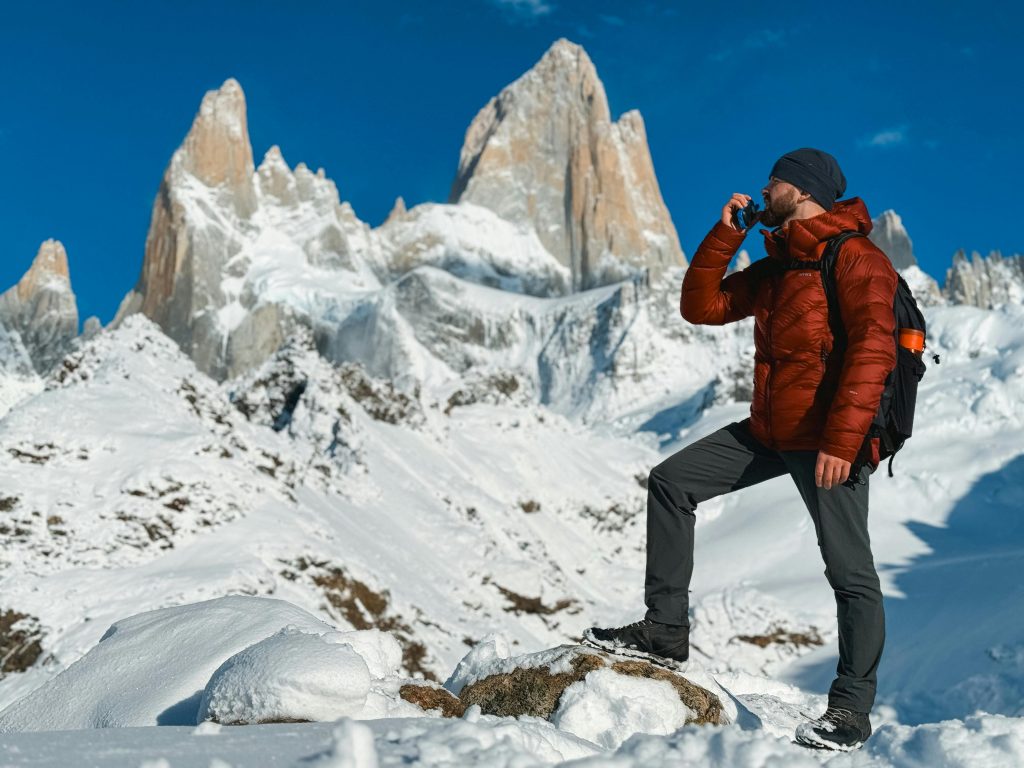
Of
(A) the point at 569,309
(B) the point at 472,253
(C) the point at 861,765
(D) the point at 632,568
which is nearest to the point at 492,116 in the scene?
(B) the point at 472,253

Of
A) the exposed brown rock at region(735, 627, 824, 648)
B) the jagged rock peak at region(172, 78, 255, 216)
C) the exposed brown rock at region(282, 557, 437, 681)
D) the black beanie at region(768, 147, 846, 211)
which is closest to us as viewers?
the black beanie at region(768, 147, 846, 211)

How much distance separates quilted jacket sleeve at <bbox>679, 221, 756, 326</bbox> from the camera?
13.3 feet

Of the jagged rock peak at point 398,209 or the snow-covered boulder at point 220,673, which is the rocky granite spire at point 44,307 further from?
the snow-covered boulder at point 220,673

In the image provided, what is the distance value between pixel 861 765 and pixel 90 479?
501 inches

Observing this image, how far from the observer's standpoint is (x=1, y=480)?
1252 cm

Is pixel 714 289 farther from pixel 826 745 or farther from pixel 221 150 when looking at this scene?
pixel 221 150

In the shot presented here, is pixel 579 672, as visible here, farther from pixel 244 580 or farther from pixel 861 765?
pixel 244 580

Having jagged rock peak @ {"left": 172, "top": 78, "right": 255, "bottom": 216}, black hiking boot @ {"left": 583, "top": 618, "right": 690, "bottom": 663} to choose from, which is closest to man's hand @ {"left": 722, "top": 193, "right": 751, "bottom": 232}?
black hiking boot @ {"left": 583, "top": 618, "right": 690, "bottom": 663}

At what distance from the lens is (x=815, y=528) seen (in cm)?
406

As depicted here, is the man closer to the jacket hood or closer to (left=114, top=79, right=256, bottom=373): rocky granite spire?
the jacket hood

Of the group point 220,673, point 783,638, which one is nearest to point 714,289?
point 220,673

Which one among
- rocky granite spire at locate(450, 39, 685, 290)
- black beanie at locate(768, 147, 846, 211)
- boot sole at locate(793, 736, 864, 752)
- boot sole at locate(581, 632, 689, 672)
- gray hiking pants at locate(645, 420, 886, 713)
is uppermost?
rocky granite spire at locate(450, 39, 685, 290)

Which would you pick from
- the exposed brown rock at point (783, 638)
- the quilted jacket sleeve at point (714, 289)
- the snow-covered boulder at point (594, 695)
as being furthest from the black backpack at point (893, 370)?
the exposed brown rock at point (783, 638)

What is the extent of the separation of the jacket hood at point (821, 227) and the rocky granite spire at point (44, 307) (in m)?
116
